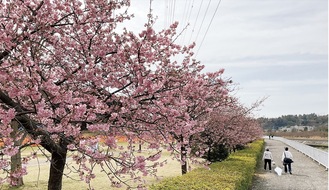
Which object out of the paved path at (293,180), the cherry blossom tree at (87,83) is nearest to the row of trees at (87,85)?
the cherry blossom tree at (87,83)

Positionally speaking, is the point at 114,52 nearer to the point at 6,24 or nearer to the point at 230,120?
the point at 6,24

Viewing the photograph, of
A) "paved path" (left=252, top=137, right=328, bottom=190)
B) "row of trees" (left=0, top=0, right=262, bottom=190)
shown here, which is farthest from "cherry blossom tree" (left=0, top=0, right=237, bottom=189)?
"paved path" (left=252, top=137, right=328, bottom=190)

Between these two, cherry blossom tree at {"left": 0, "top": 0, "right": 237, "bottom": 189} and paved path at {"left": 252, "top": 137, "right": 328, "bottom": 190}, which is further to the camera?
paved path at {"left": 252, "top": 137, "right": 328, "bottom": 190}

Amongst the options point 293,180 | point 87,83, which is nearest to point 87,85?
point 87,83

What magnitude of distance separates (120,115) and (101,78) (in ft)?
2.38

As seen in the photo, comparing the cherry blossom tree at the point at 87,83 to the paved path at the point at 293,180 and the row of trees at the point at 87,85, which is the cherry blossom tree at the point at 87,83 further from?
the paved path at the point at 293,180

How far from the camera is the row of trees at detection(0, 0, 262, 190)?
12.3 ft

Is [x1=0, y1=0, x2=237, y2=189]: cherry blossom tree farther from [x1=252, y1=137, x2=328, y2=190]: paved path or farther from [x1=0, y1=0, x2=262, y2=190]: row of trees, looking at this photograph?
[x1=252, y1=137, x2=328, y2=190]: paved path

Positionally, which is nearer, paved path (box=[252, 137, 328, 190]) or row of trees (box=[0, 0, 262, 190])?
row of trees (box=[0, 0, 262, 190])

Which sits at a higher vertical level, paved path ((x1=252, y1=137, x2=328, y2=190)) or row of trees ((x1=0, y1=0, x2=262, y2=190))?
row of trees ((x1=0, y1=0, x2=262, y2=190))

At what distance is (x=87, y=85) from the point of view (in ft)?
16.8

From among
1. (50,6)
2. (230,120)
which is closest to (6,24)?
(50,6)

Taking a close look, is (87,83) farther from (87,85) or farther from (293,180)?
(293,180)

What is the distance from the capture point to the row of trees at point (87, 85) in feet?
12.3
